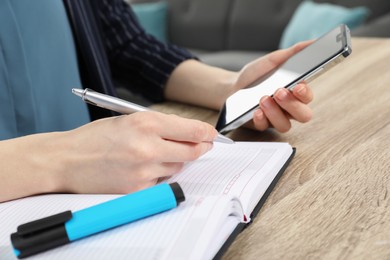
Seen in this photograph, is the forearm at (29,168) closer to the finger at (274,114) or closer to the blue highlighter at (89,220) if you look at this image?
the blue highlighter at (89,220)

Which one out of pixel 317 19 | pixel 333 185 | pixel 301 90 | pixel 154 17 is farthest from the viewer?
pixel 154 17

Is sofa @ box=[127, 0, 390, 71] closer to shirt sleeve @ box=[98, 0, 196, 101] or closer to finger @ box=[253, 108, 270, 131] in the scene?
shirt sleeve @ box=[98, 0, 196, 101]

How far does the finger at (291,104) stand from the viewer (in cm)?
68

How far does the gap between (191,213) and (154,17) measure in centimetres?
337

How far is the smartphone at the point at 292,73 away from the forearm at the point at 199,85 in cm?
7

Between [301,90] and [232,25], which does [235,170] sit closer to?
[301,90]

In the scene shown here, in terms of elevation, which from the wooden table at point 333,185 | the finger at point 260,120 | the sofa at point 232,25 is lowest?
the sofa at point 232,25

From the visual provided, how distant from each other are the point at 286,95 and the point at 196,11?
3045 mm

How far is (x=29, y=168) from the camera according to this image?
1.80 feet

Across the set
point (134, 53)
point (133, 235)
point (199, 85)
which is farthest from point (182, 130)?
point (134, 53)

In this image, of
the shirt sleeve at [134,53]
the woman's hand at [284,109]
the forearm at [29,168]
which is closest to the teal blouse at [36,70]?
the shirt sleeve at [134,53]

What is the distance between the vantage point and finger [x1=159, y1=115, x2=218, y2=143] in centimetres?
52

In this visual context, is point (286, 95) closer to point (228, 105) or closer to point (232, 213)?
point (228, 105)

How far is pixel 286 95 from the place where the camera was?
0.68 metres
